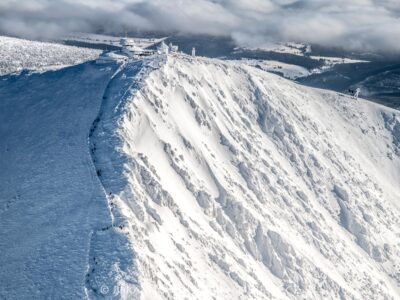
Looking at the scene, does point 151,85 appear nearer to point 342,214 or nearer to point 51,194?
point 51,194

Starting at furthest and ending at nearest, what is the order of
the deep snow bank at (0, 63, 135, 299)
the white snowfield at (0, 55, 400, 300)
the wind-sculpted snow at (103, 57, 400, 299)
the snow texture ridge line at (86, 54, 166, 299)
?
the wind-sculpted snow at (103, 57, 400, 299), the white snowfield at (0, 55, 400, 300), the deep snow bank at (0, 63, 135, 299), the snow texture ridge line at (86, 54, 166, 299)

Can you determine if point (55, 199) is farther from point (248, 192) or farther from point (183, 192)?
point (248, 192)

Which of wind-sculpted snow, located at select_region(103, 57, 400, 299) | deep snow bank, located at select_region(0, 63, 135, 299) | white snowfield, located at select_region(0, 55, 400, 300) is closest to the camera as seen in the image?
deep snow bank, located at select_region(0, 63, 135, 299)

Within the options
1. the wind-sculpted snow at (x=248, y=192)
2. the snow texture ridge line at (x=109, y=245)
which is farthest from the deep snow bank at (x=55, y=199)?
the wind-sculpted snow at (x=248, y=192)

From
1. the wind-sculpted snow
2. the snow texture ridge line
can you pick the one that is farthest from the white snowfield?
the wind-sculpted snow

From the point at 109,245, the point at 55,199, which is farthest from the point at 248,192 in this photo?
the point at 109,245

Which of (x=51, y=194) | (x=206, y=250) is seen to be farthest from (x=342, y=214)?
(x=51, y=194)

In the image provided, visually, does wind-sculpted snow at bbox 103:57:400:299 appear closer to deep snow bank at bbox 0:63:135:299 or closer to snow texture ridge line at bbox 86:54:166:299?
snow texture ridge line at bbox 86:54:166:299
